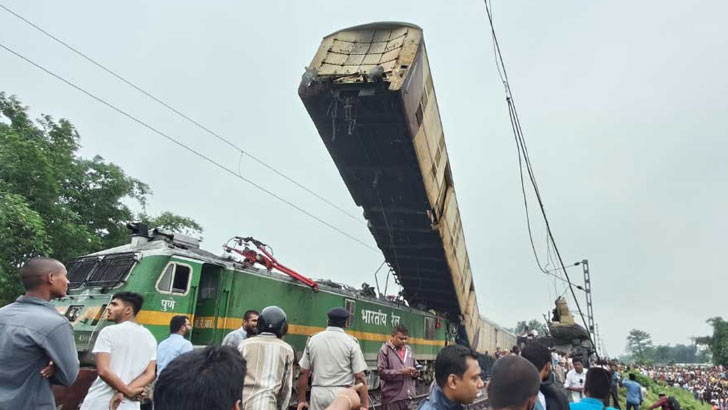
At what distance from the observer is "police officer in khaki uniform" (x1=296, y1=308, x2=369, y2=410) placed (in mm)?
3646

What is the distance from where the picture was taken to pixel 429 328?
469 inches

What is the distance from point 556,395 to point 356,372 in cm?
151

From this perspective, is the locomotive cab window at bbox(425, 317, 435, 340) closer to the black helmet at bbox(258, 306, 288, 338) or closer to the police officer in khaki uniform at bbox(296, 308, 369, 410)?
the police officer in khaki uniform at bbox(296, 308, 369, 410)

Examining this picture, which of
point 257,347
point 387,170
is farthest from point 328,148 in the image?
point 257,347

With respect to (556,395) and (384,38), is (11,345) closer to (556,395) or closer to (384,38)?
(556,395)

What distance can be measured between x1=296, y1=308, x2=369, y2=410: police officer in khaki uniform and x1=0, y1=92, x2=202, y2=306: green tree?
29.8 feet

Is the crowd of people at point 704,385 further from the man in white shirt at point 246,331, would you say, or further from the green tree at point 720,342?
the man in white shirt at point 246,331

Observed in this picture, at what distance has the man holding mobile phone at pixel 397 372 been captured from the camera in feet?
15.7

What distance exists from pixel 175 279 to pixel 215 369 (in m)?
4.69

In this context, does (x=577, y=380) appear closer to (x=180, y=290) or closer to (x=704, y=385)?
(x=180, y=290)

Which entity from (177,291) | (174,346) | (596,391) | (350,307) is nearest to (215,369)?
(596,391)

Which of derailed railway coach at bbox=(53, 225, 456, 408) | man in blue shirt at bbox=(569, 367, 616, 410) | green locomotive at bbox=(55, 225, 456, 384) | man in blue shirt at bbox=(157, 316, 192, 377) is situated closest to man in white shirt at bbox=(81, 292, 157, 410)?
man in blue shirt at bbox=(157, 316, 192, 377)

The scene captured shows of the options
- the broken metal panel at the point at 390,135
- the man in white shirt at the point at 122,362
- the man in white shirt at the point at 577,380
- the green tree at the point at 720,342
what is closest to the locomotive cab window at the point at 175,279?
the man in white shirt at the point at 122,362

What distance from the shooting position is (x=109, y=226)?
16.6 meters
